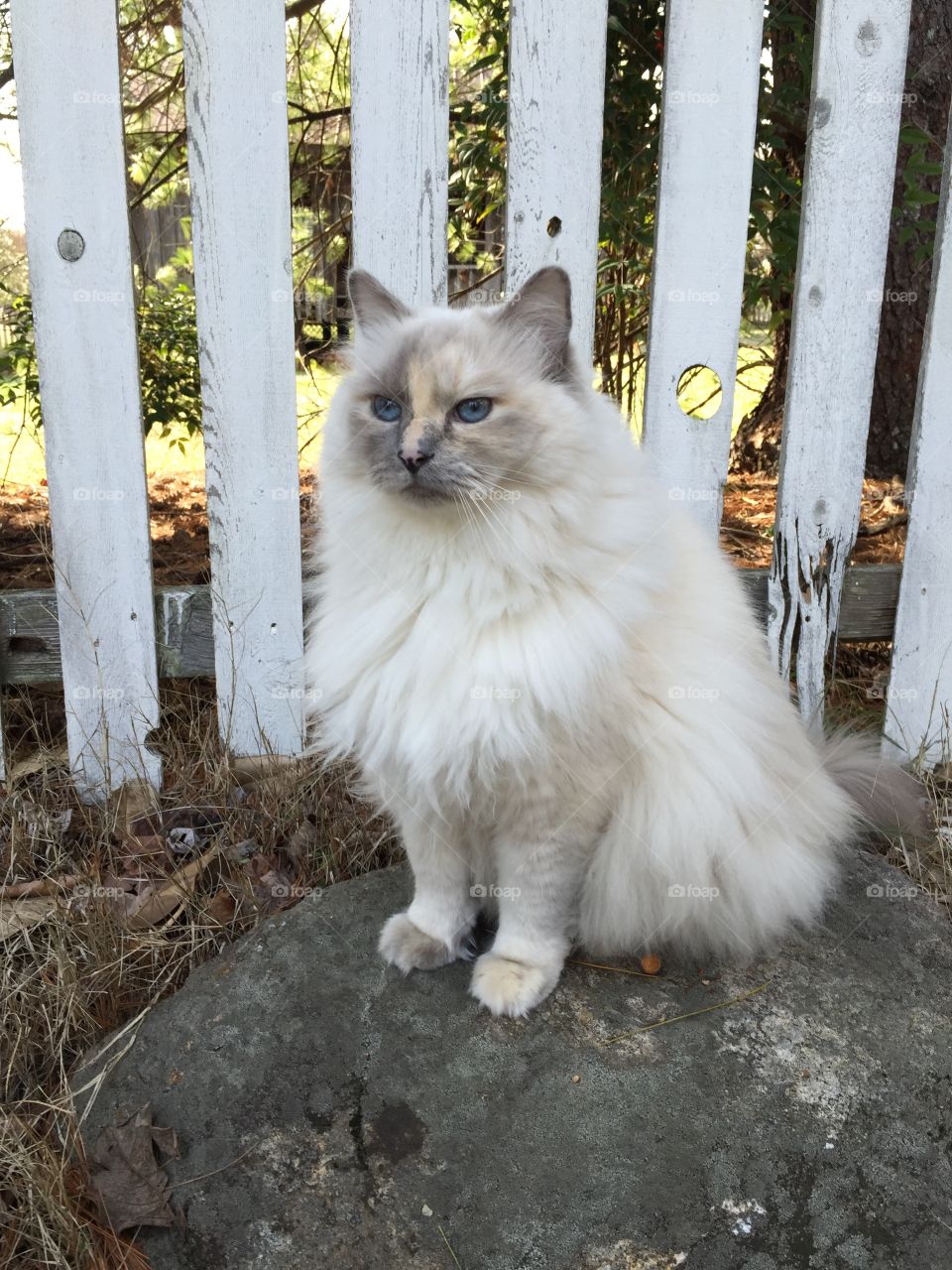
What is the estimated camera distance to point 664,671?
6.36 ft

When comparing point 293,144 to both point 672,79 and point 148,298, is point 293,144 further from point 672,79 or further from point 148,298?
point 672,79

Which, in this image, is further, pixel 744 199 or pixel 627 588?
pixel 744 199

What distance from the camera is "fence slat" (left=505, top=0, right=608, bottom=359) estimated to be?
2.38 m

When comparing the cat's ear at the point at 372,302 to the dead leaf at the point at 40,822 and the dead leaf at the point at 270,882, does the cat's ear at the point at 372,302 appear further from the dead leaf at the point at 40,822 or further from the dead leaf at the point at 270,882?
the dead leaf at the point at 40,822

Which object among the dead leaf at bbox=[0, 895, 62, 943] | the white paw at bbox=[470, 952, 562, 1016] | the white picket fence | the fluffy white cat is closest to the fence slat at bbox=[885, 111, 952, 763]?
the white picket fence

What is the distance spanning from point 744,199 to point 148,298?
8.30 feet

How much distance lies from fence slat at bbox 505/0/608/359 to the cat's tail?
117 cm

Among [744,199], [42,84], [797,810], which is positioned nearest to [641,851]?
[797,810]

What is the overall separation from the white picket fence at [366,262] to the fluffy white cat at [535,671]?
65cm

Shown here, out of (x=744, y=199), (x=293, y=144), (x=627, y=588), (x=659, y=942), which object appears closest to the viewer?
(x=627, y=588)

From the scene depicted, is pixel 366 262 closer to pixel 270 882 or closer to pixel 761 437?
pixel 270 882

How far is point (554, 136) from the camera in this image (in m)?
2.44

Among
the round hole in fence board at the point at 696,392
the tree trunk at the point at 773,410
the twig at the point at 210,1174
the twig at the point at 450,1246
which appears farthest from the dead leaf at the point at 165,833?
the tree trunk at the point at 773,410

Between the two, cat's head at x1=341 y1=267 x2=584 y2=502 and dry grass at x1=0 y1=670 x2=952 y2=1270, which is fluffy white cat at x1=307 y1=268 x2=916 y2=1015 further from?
dry grass at x1=0 y1=670 x2=952 y2=1270
